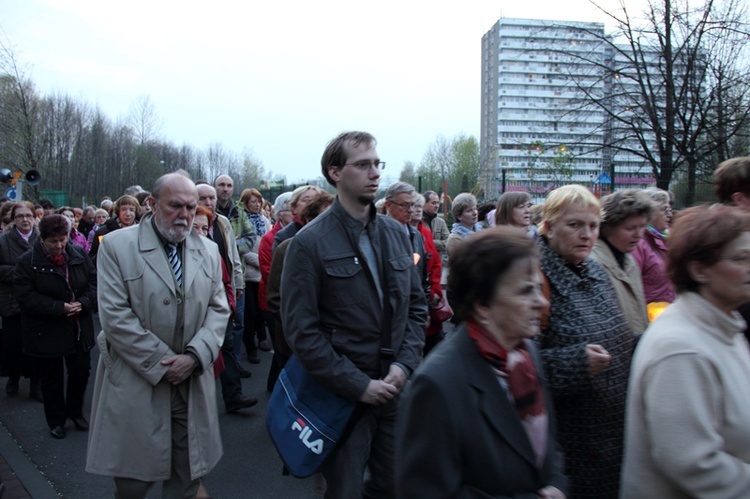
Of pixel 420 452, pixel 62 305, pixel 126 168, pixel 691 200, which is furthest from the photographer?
pixel 126 168

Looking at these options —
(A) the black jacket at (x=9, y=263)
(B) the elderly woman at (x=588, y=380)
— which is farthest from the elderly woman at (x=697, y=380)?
(A) the black jacket at (x=9, y=263)

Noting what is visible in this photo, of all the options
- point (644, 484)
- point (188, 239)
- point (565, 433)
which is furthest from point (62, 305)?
point (644, 484)

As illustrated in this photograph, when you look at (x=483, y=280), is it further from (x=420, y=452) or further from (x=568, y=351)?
(x=568, y=351)

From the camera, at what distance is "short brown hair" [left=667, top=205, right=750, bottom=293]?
2.21 meters

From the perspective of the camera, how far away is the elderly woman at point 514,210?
5395mm

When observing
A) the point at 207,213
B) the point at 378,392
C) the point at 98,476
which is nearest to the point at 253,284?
the point at 207,213

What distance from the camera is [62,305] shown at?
18.6 ft

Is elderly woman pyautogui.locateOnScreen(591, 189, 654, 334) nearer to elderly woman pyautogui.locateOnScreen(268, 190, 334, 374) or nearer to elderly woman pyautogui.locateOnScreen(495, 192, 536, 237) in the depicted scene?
elderly woman pyautogui.locateOnScreen(495, 192, 536, 237)

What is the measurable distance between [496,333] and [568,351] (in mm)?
908

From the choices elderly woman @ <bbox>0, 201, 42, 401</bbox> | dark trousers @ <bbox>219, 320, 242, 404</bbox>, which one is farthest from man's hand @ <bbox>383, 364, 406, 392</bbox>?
elderly woman @ <bbox>0, 201, 42, 401</bbox>

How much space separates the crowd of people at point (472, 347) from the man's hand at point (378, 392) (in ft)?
0.04

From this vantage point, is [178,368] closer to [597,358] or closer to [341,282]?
[341,282]

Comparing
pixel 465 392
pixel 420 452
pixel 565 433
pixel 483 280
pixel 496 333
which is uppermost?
pixel 483 280

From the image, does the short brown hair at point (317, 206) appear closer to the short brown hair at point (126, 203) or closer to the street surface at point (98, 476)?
the street surface at point (98, 476)
